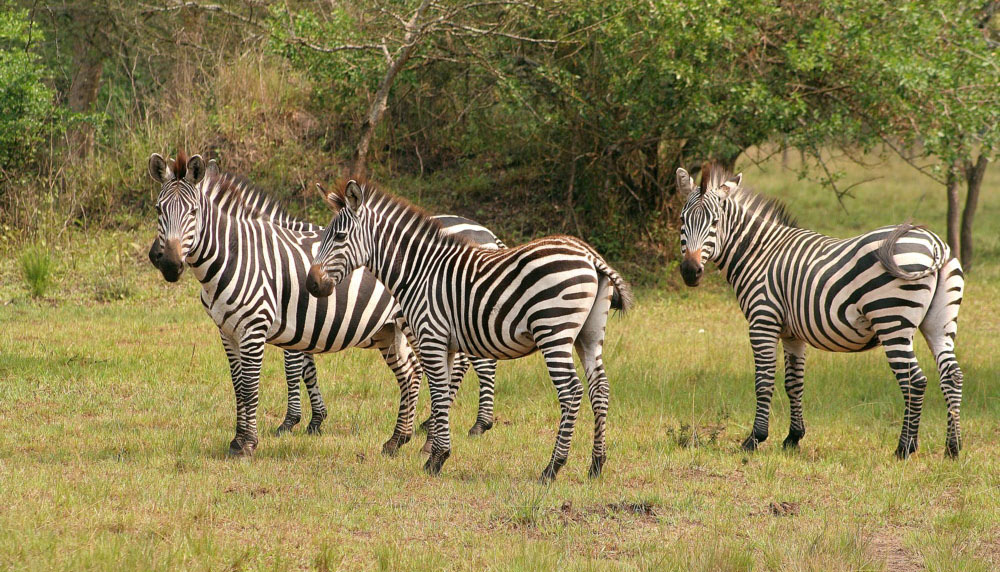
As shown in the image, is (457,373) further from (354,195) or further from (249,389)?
(354,195)

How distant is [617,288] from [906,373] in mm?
2637

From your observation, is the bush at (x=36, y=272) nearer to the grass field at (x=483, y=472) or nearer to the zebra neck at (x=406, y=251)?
the grass field at (x=483, y=472)

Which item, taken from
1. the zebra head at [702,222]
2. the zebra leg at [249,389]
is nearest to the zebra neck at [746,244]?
the zebra head at [702,222]

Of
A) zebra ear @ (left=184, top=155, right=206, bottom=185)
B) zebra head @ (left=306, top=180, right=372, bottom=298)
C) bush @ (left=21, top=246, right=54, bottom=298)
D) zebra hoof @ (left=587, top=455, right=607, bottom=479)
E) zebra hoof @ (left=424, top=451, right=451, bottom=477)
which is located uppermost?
zebra ear @ (left=184, top=155, right=206, bottom=185)

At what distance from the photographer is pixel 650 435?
856cm

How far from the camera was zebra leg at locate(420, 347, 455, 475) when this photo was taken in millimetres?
7137

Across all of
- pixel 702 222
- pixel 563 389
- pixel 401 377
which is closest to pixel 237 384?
pixel 401 377

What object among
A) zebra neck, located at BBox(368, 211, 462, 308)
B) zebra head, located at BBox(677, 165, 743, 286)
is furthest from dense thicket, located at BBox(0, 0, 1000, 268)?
zebra neck, located at BBox(368, 211, 462, 308)

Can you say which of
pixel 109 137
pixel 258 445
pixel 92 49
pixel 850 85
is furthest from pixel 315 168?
pixel 258 445

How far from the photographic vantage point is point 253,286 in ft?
25.2

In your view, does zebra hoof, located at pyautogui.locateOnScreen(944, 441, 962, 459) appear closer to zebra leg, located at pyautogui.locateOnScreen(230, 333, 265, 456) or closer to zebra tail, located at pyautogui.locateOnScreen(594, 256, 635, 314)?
zebra tail, located at pyautogui.locateOnScreen(594, 256, 635, 314)

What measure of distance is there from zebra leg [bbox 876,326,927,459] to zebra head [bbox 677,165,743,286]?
1.58 m

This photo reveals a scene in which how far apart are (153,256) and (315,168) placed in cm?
1161

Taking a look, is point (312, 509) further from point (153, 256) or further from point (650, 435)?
point (650, 435)
